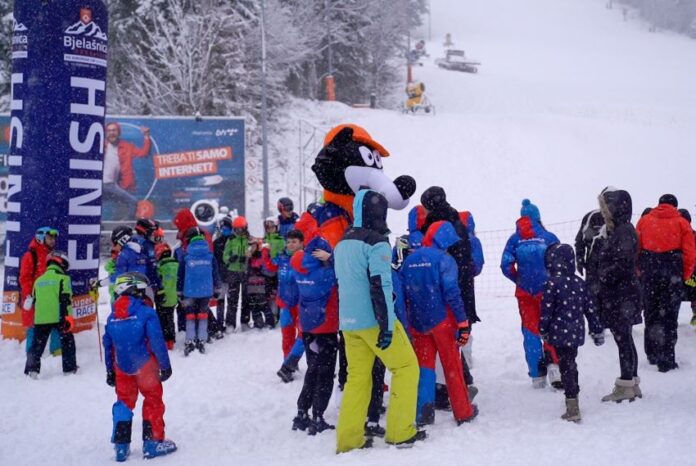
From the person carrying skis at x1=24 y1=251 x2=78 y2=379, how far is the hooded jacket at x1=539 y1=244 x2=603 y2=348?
585 centimetres

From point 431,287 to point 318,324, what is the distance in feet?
3.42

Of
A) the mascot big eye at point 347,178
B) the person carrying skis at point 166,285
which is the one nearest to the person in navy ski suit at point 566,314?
the mascot big eye at point 347,178

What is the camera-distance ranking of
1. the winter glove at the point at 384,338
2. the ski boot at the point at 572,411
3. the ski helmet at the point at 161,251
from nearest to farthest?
the winter glove at the point at 384,338 < the ski boot at the point at 572,411 < the ski helmet at the point at 161,251

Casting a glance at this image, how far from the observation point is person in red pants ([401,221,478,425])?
5.23 m

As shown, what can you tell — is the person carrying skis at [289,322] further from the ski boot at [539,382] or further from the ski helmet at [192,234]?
the ski boot at [539,382]

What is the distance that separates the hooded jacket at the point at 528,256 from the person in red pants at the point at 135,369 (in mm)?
3494

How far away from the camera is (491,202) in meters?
21.0

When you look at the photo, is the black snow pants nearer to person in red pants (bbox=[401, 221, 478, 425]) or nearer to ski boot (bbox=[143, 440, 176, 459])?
person in red pants (bbox=[401, 221, 478, 425])

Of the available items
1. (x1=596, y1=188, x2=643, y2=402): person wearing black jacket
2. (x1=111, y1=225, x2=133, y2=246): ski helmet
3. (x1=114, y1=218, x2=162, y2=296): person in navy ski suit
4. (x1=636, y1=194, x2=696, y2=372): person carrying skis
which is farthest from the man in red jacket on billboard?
(x1=596, y1=188, x2=643, y2=402): person wearing black jacket

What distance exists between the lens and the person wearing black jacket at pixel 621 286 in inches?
222

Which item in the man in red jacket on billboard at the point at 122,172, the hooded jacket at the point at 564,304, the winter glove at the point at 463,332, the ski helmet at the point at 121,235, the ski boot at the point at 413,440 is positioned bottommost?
the ski boot at the point at 413,440

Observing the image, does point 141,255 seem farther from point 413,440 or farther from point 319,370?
point 413,440

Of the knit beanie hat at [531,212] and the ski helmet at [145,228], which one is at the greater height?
the knit beanie hat at [531,212]

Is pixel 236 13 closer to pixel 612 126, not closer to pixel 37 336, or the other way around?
pixel 612 126
